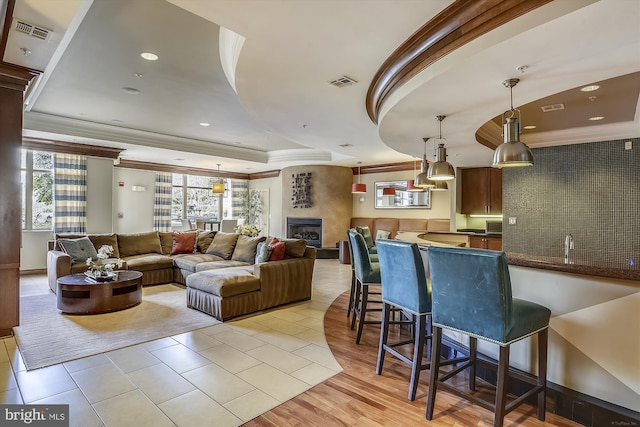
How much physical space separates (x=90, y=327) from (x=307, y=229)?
6786 millimetres

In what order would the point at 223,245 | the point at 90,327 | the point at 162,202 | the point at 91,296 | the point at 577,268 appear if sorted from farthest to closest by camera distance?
the point at 162,202, the point at 223,245, the point at 91,296, the point at 90,327, the point at 577,268

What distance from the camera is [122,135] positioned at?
22.8ft

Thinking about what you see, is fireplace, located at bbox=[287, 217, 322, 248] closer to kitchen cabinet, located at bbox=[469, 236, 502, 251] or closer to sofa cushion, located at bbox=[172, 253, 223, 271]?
sofa cushion, located at bbox=[172, 253, 223, 271]

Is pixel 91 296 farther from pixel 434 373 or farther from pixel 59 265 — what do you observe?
pixel 434 373

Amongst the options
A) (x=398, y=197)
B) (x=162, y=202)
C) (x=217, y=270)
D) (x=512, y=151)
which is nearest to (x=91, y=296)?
(x=217, y=270)

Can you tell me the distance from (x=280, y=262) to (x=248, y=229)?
196 centimetres

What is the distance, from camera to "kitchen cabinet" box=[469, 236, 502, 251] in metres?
6.63

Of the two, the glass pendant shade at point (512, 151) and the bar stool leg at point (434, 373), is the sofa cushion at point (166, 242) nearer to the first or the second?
the bar stool leg at point (434, 373)

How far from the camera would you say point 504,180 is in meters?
6.23

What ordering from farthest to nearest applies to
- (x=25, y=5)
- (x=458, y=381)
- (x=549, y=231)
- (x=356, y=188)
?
1. (x=356, y=188)
2. (x=549, y=231)
3. (x=458, y=381)
4. (x=25, y=5)

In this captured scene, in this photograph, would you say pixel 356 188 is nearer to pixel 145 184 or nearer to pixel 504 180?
pixel 504 180

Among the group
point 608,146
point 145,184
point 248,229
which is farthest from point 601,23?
point 145,184

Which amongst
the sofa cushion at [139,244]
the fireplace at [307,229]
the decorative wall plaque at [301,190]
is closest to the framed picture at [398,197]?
the fireplace at [307,229]

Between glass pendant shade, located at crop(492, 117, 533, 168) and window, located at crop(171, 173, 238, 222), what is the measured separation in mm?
9891
